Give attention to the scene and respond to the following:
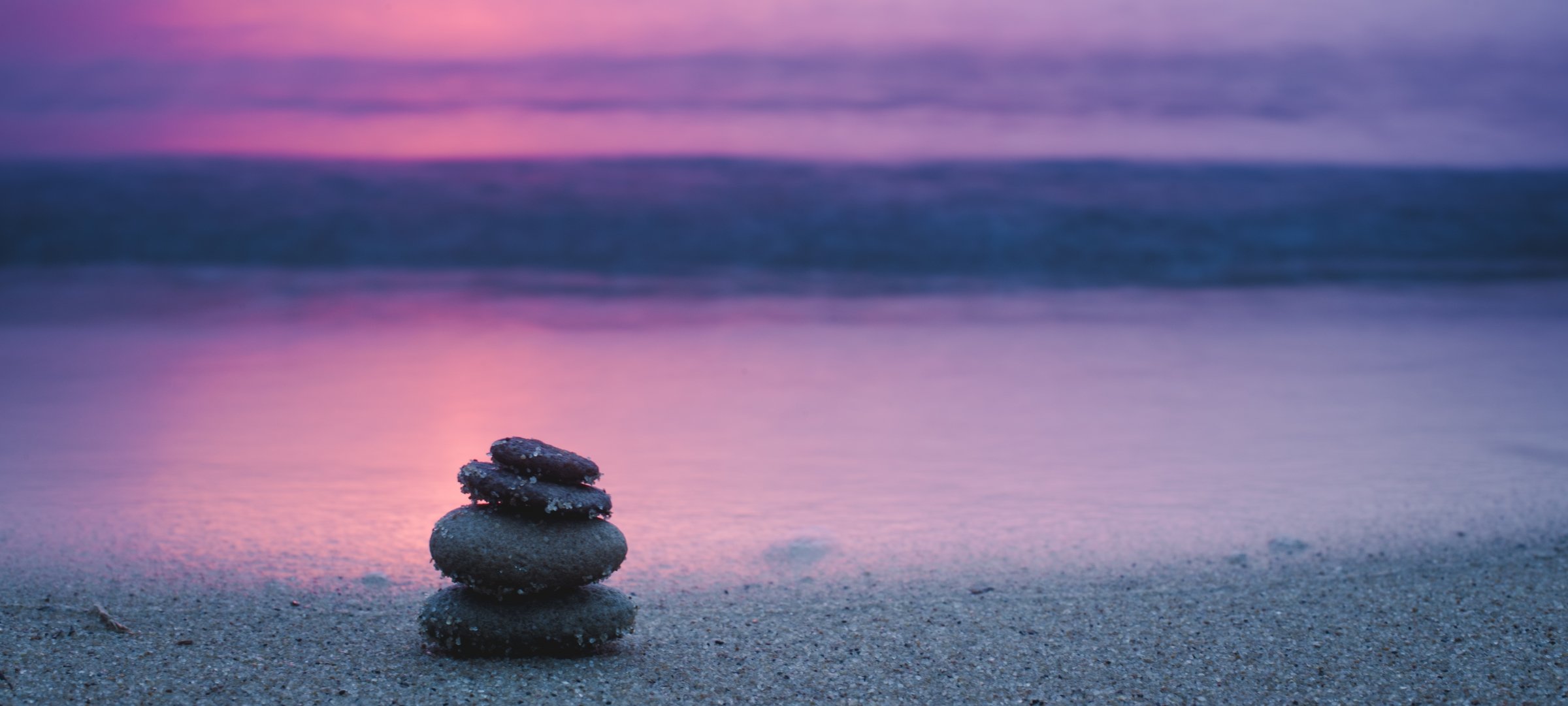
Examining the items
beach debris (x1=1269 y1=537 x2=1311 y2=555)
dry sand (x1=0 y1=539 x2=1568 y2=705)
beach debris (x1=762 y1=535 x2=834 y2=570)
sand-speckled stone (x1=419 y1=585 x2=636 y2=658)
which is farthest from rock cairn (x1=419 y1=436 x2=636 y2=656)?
beach debris (x1=1269 y1=537 x2=1311 y2=555)

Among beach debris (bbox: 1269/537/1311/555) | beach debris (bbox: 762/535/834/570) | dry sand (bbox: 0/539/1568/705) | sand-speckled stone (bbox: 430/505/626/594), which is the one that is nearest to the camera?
dry sand (bbox: 0/539/1568/705)

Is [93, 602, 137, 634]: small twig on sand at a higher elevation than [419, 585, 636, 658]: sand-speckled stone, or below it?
below

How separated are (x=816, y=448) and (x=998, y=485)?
252cm

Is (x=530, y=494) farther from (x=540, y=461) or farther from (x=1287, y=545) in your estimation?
(x=1287, y=545)

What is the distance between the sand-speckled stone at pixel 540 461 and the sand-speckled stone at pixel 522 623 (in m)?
Answer: 0.57

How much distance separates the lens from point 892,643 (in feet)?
20.5

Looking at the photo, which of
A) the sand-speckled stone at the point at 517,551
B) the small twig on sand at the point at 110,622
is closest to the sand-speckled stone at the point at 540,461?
the sand-speckled stone at the point at 517,551

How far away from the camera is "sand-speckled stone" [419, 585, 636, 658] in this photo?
19.2 feet

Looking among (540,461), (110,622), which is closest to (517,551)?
(540,461)

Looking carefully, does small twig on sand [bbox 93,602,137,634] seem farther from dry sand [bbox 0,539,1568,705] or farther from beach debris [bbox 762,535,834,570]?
beach debris [bbox 762,535,834,570]

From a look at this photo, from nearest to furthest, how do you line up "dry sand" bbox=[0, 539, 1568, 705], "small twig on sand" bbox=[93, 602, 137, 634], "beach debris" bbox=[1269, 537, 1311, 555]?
1. "dry sand" bbox=[0, 539, 1568, 705]
2. "small twig on sand" bbox=[93, 602, 137, 634]
3. "beach debris" bbox=[1269, 537, 1311, 555]

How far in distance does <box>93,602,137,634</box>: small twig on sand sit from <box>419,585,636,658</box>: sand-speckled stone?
1.52m

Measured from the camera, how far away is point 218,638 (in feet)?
20.1

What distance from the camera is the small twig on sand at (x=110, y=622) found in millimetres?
6164
